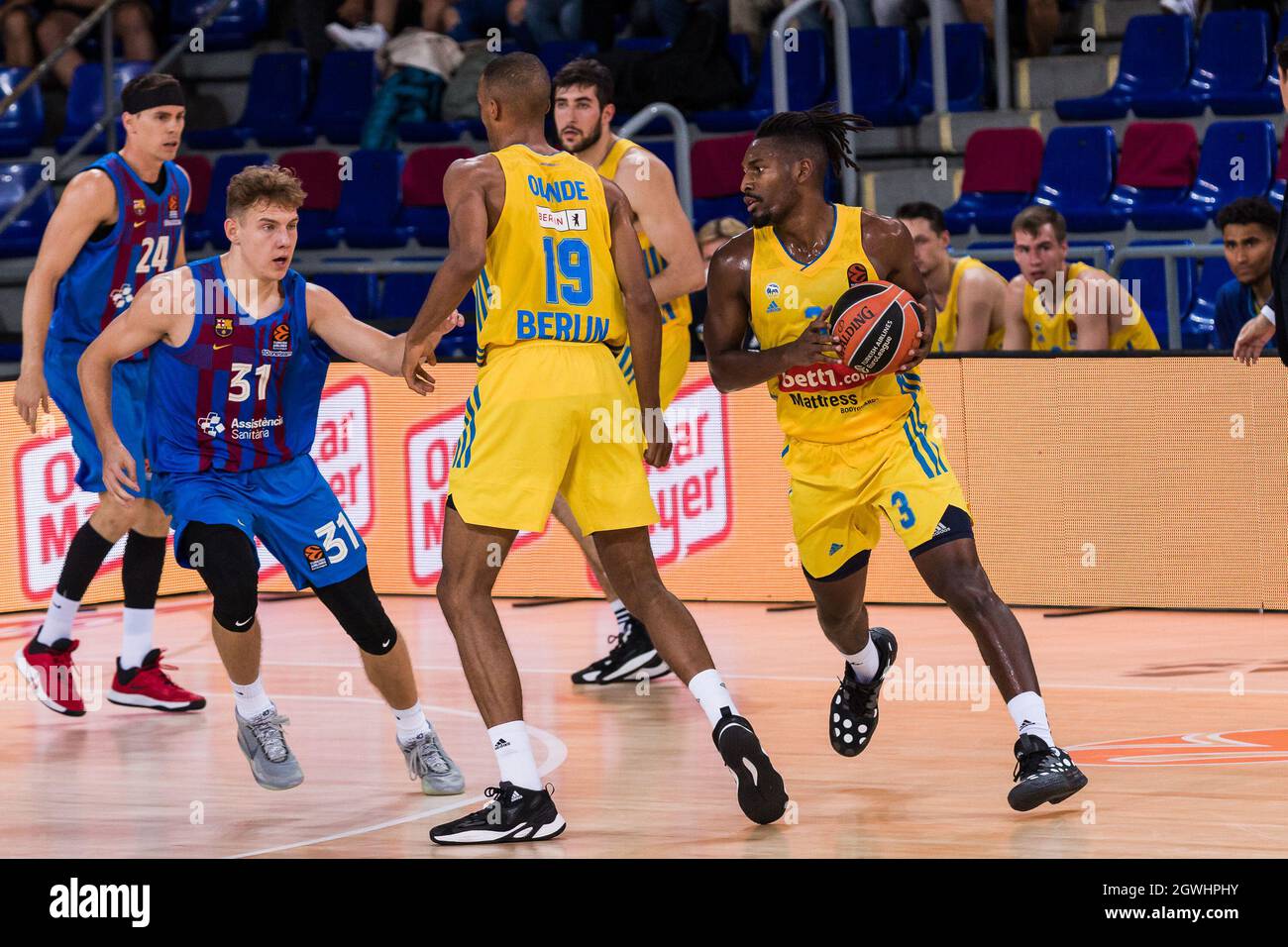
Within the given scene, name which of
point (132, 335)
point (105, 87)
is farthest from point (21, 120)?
point (132, 335)

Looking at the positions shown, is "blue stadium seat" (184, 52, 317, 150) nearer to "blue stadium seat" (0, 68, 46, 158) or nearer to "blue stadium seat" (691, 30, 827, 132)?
"blue stadium seat" (0, 68, 46, 158)

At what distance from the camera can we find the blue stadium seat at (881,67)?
14.0 metres

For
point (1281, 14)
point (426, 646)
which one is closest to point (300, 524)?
point (426, 646)

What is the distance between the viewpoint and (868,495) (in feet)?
20.3

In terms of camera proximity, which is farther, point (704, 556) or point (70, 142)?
point (70, 142)

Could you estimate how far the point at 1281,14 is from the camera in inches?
512

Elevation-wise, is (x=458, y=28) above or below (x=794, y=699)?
above

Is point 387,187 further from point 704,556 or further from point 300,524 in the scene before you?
point 300,524

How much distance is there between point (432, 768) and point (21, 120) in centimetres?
1177

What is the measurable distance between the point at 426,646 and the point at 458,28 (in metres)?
7.25

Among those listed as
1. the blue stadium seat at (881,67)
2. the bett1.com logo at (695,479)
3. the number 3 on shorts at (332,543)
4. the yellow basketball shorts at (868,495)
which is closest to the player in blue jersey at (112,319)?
the number 3 on shorts at (332,543)

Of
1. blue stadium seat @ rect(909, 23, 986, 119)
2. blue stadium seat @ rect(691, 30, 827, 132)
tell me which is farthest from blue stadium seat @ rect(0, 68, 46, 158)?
blue stadium seat @ rect(909, 23, 986, 119)

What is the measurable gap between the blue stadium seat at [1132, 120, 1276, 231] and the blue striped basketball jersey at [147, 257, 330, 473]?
715 centimetres

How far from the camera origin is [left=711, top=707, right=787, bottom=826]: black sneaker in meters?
5.63
